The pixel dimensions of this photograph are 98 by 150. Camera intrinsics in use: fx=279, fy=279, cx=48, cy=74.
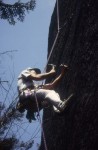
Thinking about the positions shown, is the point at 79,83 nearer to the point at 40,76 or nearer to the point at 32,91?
the point at 40,76

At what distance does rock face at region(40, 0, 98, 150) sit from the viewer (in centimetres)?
434

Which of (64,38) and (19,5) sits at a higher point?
(19,5)

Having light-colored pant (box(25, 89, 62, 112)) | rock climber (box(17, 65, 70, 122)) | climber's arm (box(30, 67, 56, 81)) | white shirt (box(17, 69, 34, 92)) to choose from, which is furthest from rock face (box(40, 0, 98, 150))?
white shirt (box(17, 69, 34, 92))

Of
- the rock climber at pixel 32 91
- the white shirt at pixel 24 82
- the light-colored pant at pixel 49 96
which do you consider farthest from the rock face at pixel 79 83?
the white shirt at pixel 24 82

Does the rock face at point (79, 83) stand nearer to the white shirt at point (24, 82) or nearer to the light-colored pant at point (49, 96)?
the light-colored pant at point (49, 96)

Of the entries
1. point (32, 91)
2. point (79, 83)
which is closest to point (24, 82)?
point (32, 91)

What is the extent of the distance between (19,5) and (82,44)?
514 cm

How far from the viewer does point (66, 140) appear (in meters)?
5.34

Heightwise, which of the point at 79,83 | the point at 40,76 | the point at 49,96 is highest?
the point at 40,76

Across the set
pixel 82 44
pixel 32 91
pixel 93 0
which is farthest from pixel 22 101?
pixel 93 0

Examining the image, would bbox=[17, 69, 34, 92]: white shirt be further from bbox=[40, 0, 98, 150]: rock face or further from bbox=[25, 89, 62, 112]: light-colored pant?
bbox=[40, 0, 98, 150]: rock face

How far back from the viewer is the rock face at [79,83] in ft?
14.2

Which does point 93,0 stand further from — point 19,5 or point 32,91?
point 19,5

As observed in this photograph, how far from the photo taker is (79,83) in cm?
518
